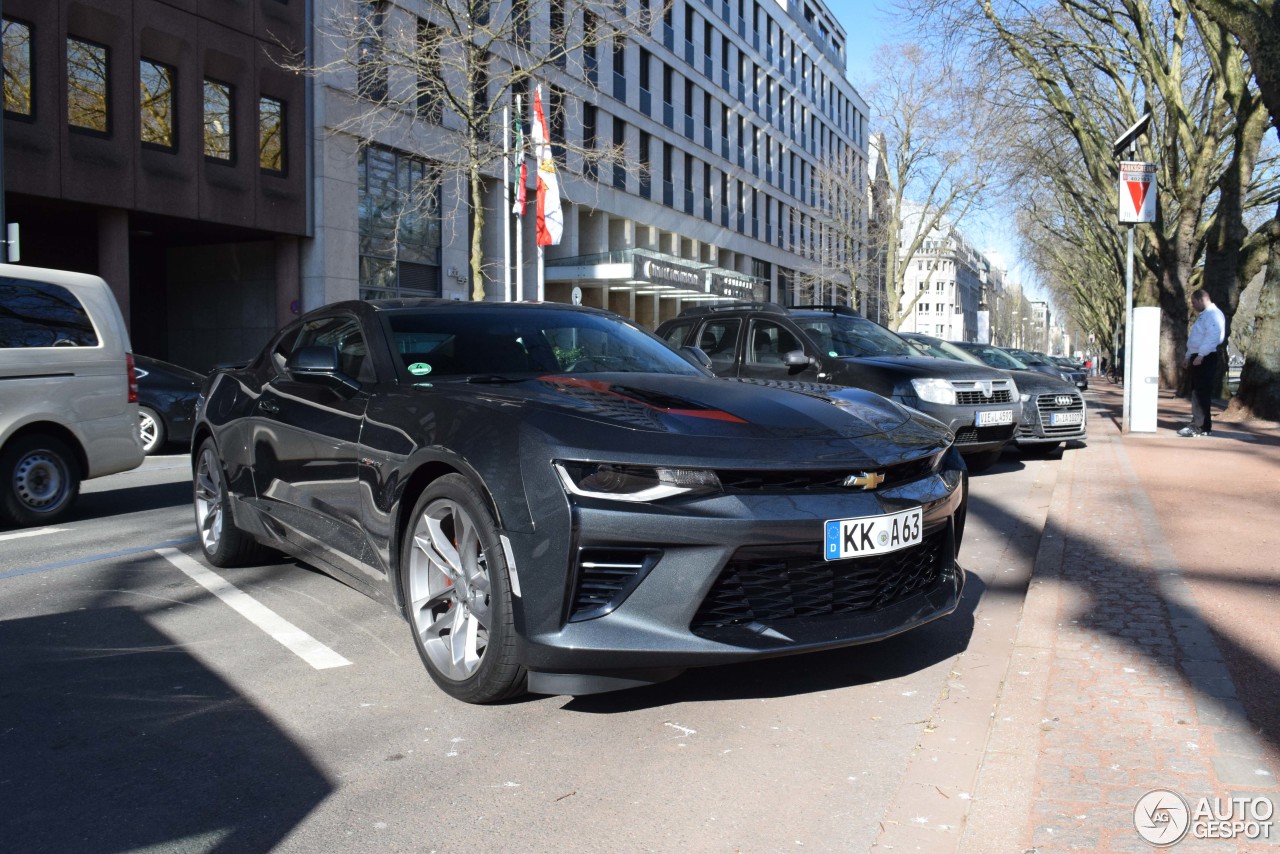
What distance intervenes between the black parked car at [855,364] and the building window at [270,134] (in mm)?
16618

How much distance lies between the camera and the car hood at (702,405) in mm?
3615

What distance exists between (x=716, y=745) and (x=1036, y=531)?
4.83 meters

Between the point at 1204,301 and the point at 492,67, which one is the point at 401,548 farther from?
the point at 492,67

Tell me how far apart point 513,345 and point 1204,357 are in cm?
1116

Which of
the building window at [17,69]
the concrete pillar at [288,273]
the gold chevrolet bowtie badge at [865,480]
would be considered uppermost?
the building window at [17,69]

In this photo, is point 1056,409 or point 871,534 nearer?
Answer: point 871,534

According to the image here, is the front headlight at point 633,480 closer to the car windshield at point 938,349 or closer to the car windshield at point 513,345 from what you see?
the car windshield at point 513,345

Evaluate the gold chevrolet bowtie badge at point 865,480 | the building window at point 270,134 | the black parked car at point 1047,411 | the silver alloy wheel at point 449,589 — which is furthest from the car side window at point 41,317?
the building window at point 270,134

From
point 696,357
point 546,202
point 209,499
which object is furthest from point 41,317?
point 546,202

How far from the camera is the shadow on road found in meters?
2.84

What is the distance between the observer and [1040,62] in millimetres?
21812

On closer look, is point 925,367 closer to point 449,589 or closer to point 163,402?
point 449,589

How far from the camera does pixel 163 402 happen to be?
529 inches

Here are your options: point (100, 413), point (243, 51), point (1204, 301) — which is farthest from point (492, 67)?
point (100, 413)
